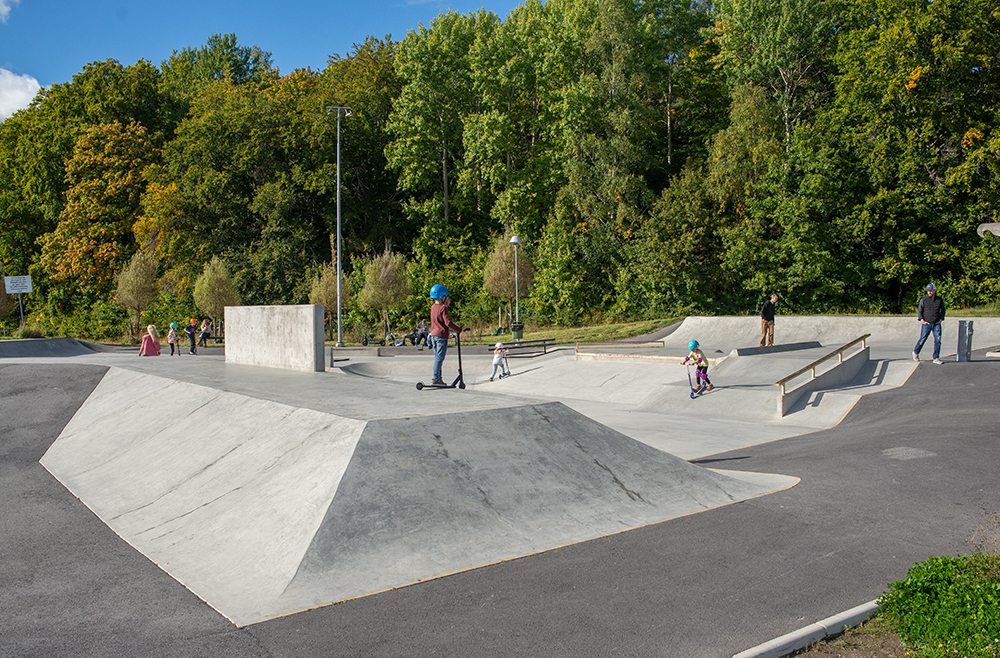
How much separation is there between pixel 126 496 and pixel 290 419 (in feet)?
7.23

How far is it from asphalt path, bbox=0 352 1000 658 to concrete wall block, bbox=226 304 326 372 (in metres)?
6.57

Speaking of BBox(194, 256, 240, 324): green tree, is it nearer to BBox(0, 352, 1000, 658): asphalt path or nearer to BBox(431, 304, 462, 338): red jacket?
BBox(0, 352, 1000, 658): asphalt path

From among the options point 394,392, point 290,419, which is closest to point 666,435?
point 394,392

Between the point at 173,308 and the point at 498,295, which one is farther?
the point at 173,308

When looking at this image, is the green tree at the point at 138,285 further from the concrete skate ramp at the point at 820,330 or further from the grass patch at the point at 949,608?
the grass patch at the point at 949,608

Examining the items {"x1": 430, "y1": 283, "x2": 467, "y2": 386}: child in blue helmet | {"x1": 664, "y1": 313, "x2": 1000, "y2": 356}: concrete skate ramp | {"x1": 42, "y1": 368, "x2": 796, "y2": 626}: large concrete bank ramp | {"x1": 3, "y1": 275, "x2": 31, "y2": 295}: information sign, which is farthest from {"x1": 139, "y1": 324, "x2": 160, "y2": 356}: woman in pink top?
{"x1": 3, "y1": 275, "x2": 31, "y2": 295}: information sign

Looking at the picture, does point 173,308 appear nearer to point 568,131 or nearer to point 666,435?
point 568,131

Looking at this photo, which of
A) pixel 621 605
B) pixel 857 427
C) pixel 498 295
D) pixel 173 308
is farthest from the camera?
pixel 173 308

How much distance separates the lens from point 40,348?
25.3m

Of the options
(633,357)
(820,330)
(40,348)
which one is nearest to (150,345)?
(40,348)

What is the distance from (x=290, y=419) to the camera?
7930mm

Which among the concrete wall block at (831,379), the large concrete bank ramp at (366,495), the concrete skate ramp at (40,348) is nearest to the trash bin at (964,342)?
the concrete wall block at (831,379)

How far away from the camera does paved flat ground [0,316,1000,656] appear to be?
13.7 ft

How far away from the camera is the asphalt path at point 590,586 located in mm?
4180
